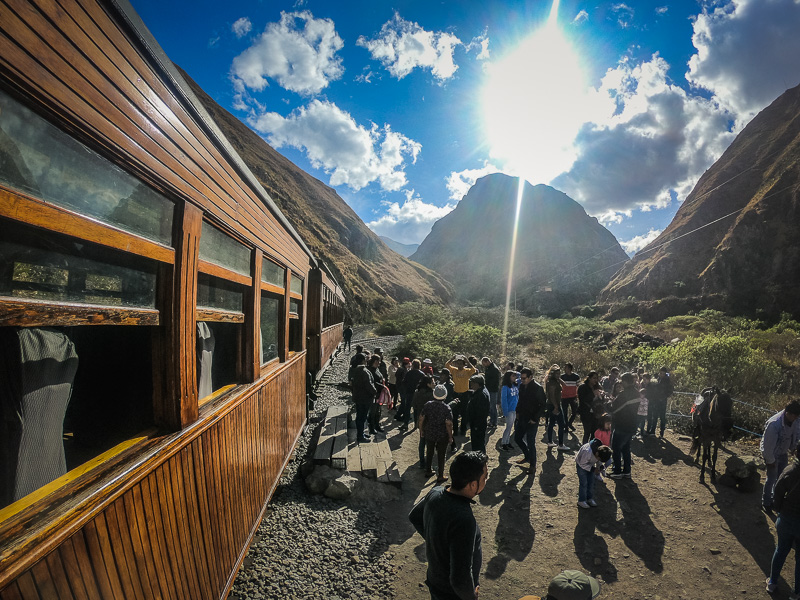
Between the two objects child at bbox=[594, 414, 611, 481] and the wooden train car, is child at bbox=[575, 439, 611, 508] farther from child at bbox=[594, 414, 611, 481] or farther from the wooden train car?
the wooden train car

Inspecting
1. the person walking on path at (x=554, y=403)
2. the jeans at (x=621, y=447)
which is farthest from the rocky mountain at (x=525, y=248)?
the jeans at (x=621, y=447)

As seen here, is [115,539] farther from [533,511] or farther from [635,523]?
[635,523]

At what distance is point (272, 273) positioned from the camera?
425 cm

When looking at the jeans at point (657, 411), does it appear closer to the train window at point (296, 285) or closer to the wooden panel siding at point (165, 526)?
the train window at point (296, 285)

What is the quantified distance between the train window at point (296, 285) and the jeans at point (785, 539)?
5983mm

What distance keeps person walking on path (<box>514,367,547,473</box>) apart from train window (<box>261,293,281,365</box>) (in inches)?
150

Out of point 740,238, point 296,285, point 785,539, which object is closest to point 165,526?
point 296,285

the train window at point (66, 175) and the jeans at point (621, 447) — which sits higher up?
the train window at point (66, 175)

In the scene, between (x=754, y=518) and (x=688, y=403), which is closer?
(x=754, y=518)

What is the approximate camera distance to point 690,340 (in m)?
11.9

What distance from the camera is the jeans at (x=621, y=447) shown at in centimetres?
538

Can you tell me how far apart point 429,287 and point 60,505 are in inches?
2871

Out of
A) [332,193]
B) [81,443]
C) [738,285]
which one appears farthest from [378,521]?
[332,193]

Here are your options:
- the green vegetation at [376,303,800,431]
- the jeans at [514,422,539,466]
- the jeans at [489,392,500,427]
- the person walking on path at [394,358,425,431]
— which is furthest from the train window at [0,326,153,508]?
the green vegetation at [376,303,800,431]
